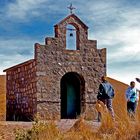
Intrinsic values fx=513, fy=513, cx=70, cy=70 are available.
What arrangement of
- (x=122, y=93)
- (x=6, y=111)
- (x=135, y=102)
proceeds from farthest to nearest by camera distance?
1. (x=122, y=93)
2. (x=6, y=111)
3. (x=135, y=102)

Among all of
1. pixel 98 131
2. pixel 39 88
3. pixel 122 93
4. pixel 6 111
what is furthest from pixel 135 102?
pixel 122 93

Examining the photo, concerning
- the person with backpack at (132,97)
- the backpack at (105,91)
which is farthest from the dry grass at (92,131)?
the backpack at (105,91)

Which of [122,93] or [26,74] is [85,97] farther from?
[122,93]

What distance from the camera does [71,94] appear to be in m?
26.3

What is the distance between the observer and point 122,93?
36375 mm

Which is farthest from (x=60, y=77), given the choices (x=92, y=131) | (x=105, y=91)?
(x=92, y=131)

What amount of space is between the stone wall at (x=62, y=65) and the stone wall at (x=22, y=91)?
447 millimetres

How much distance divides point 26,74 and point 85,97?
319 centimetres

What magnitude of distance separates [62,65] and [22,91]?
9.38 ft

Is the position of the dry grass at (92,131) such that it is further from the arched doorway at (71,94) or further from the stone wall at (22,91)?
the arched doorway at (71,94)

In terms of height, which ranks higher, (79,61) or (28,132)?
(79,61)

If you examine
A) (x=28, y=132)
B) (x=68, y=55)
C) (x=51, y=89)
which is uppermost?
(x=68, y=55)

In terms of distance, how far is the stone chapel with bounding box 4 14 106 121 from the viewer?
24375 mm

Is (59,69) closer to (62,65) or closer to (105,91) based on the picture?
(62,65)
